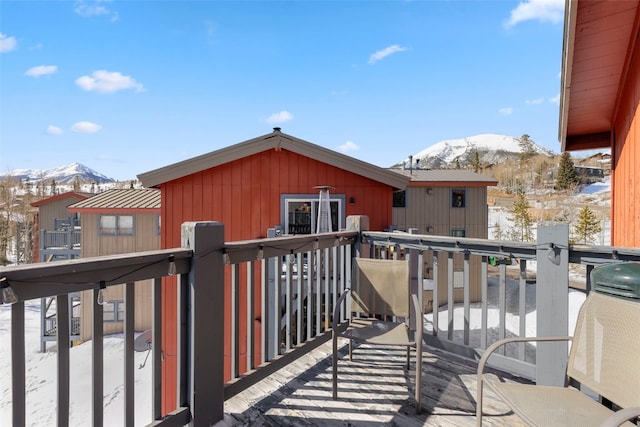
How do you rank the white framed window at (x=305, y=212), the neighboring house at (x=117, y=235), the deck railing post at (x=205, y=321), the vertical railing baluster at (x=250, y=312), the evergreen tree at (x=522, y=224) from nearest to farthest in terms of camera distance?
the deck railing post at (x=205, y=321) → the vertical railing baluster at (x=250, y=312) → the white framed window at (x=305, y=212) → the neighboring house at (x=117, y=235) → the evergreen tree at (x=522, y=224)

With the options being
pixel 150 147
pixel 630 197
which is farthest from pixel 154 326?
pixel 150 147

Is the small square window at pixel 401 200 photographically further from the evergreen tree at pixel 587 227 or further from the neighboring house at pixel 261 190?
the evergreen tree at pixel 587 227

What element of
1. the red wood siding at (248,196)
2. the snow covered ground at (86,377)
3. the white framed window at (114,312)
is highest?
the red wood siding at (248,196)

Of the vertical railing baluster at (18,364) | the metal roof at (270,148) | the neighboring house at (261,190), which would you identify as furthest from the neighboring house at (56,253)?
the vertical railing baluster at (18,364)

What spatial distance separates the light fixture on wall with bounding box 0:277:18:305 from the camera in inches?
42.8

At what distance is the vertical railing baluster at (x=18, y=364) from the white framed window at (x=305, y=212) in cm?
638

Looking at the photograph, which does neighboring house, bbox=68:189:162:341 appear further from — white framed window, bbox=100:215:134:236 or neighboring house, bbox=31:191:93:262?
neighboring house, bbox=31:191:93:262

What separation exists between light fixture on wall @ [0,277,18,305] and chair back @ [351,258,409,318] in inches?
86.9

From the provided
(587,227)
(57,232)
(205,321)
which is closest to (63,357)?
(205,321)

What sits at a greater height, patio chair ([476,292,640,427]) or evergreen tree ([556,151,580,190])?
evergreen tree ([556,151,580,190])

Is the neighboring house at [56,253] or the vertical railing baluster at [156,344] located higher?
the vertical railing baluster at [156,344]

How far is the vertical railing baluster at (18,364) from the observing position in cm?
115

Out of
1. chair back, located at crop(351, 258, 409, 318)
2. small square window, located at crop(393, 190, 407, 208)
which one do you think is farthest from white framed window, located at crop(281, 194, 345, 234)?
small square window, located at crop(393, 190, 407, 208)

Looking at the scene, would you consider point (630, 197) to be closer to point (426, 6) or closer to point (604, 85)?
point (604, 85)
